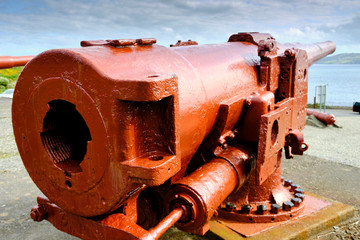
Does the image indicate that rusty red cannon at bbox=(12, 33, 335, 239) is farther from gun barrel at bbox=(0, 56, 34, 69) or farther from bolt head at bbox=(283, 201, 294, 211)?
gun barrel at bbox=(0, 56, 34, 69)

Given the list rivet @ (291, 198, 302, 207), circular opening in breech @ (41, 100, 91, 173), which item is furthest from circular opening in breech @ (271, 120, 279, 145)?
circular opening in breech @ (41, 100, 91, 173)

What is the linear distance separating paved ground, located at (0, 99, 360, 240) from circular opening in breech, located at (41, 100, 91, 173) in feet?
4.90

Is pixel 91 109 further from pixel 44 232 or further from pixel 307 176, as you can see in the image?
pixel 307 176

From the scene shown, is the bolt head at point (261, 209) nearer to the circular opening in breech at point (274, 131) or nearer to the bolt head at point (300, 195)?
the bolt head at point (300, 195)

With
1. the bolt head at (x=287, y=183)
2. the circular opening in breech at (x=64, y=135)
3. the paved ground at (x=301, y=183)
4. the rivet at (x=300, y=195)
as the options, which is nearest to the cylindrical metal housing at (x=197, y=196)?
the circular opening in breech at (x=64, y=135)

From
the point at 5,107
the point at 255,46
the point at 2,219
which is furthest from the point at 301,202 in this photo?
the point at 5,107

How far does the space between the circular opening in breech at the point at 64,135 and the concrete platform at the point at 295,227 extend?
1449 mm

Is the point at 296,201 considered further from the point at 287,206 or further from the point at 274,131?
the point at 274,131

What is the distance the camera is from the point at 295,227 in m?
2.81

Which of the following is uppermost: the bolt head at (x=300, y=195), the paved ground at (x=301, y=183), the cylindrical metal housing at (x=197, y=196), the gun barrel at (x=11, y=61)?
the gun barrel at (x=11, y=61)

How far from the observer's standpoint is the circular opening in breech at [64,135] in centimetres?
164

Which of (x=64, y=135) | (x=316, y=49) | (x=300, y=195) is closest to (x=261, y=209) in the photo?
(x=300, y=195)

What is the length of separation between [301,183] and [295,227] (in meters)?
1.52

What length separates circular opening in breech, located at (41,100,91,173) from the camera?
5.40ft
